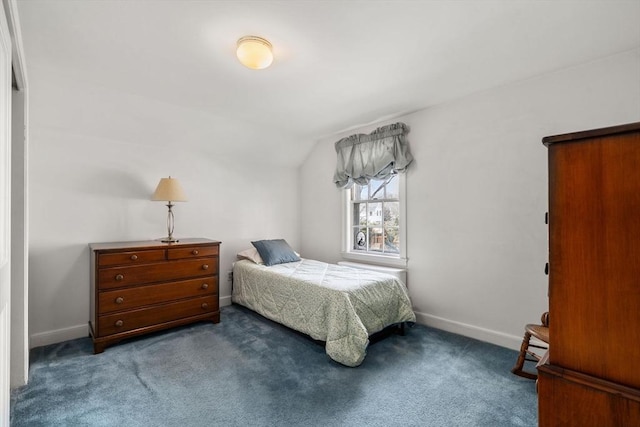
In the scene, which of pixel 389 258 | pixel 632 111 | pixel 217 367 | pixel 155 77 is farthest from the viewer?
pixel 389 258

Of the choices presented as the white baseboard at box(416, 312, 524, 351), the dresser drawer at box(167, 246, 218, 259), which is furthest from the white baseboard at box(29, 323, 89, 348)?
the white baseboard at box(416, 312, 524, 351)

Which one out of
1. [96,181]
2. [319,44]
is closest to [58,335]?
[96,181]

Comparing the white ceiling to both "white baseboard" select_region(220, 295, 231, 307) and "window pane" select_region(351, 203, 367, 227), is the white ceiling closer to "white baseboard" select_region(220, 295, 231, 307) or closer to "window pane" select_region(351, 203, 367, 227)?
"window pane" select_region(351, 203, 367, 227)

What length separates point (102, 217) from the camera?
3.00 metres

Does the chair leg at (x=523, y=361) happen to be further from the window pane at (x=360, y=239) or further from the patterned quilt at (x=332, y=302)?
the window pane at (x=360, y=239)

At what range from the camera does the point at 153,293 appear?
2.78m

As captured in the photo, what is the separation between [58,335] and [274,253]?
214cm

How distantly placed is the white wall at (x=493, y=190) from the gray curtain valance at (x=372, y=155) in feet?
0.51

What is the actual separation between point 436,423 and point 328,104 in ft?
9.14

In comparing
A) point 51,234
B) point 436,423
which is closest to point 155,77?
point 51,234

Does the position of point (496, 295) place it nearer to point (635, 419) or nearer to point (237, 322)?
point (635, 419)

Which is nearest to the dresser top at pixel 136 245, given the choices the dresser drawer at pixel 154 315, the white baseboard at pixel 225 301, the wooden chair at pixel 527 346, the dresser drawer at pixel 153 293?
the dresser drawer at pixel 153 293

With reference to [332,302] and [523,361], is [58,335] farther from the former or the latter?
[523,361]

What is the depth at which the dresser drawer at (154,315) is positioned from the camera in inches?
99.8
